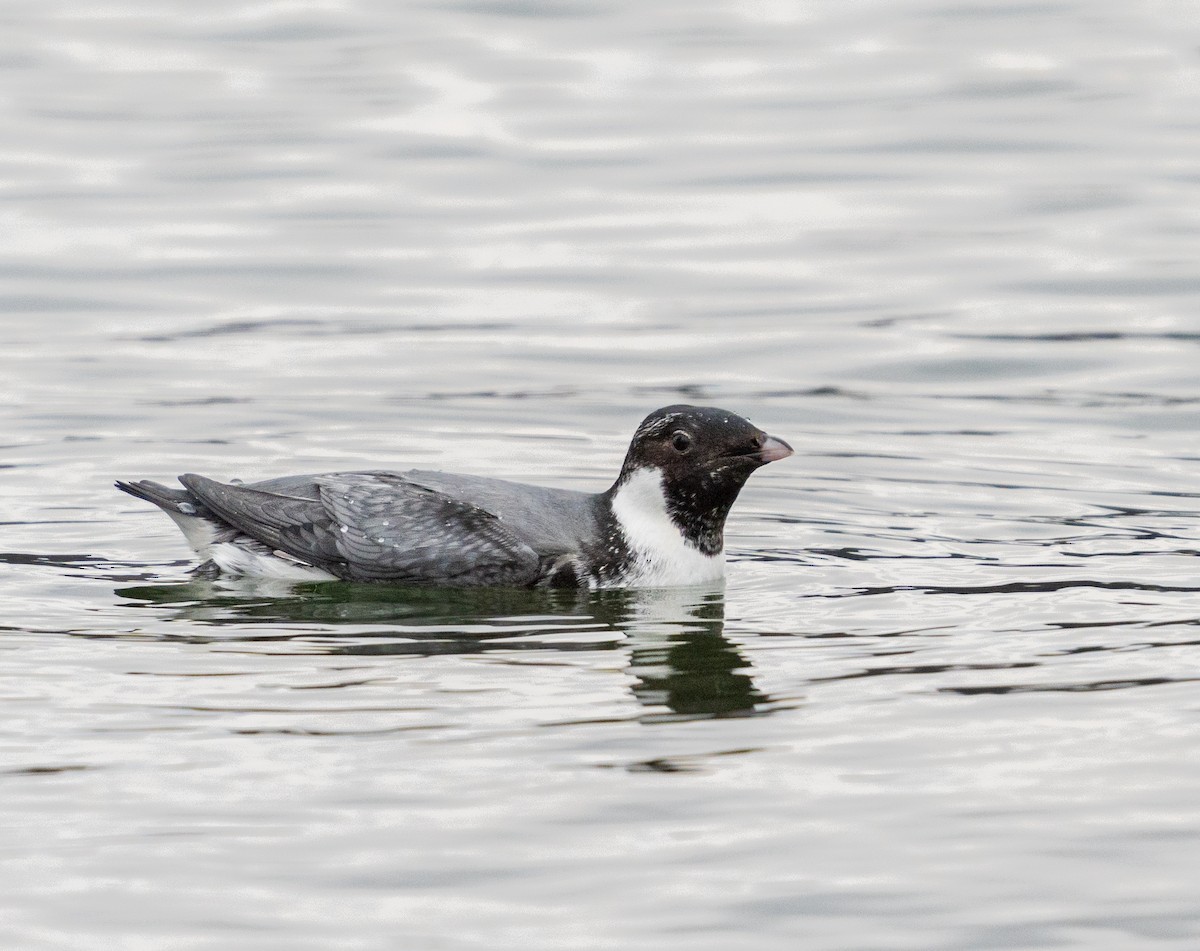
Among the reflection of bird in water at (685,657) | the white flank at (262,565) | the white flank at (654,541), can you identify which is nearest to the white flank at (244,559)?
the white flank at (262,565)

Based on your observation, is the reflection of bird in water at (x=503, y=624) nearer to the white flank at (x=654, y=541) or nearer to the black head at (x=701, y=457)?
the white flank at (x=654, y=541)

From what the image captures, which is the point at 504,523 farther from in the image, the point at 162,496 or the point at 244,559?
the point at 162,496

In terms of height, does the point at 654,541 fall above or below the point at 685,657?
above

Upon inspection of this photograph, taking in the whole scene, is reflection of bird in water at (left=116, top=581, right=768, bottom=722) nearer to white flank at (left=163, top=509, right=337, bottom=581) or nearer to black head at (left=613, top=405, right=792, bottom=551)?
white flank at (left=163, top=509, right=337, bottom=581)

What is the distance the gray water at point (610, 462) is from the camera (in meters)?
6.58

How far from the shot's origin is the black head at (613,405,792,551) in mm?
9930

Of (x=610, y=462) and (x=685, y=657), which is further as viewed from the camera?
(x=610, y=462)

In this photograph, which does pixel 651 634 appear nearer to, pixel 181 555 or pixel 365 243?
pixel 181 555

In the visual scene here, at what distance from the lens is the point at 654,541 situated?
32.9ft

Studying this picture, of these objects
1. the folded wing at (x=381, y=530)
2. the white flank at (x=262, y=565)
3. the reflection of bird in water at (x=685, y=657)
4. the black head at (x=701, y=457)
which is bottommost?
the reflection of bird in water at (x=685, y=657)

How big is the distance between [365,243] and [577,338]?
2969 mm

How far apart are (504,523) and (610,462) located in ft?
9.20

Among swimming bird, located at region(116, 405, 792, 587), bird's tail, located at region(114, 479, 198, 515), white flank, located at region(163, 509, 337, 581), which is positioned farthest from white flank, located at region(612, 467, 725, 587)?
bird's tail, located at region(114, 479, 198, 515)

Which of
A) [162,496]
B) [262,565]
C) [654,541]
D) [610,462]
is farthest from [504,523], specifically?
[610,462]
